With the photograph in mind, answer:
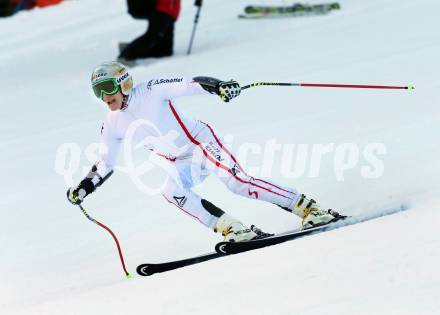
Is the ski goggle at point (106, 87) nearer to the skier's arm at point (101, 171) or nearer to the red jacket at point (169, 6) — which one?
the skier's arm at point (101, 171)

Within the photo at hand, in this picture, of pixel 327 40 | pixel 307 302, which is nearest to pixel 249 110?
pixel 327 40

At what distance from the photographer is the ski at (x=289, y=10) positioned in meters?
12.9

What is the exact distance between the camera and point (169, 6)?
38.1ft

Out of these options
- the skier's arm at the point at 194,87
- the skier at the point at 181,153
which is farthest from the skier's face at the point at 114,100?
the skier's arm at the point at 194,87

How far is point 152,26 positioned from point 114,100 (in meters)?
6.62

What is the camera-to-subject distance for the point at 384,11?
12.3 metres

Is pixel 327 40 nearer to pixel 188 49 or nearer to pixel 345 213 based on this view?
pixel 188 49

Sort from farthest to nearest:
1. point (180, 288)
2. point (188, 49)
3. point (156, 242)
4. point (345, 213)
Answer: point (188, 49) → point (156, 242) → point (345, 213) → point (180, 288)

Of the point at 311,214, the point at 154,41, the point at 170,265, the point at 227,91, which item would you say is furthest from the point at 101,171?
the point at 154,41

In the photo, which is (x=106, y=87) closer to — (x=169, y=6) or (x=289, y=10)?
(x=169, y=6)

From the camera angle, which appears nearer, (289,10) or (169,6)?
(169,6)

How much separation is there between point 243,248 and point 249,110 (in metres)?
4.11

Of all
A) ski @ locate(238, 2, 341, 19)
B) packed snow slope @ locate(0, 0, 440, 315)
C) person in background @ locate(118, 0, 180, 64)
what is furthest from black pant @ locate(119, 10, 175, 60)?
ski @ locate(238, 2, 341, 19)

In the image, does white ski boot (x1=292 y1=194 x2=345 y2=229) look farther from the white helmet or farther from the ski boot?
the white helmet
